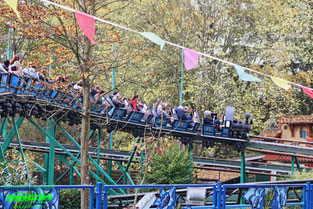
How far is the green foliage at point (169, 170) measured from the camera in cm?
1730

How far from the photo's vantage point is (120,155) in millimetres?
21219

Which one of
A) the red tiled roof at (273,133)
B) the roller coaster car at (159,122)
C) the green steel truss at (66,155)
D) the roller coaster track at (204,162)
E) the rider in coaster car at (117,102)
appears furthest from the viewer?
the red tiled roof at (273,133)

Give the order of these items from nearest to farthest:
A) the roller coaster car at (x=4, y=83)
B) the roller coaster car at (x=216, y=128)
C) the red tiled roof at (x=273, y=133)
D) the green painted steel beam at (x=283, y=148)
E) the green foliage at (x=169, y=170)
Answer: the roller coaster car at (x=4, y=83) → the green foliage at (x=169, y=170) → the green painted steel beam at (x=283, y=148) → the roller coaster car at (x=216, y=128) → the red tiled roof at (x=273, y=133)

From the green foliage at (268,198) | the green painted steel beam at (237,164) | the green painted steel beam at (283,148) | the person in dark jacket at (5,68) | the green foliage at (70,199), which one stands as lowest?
the green foliage at (70,199)

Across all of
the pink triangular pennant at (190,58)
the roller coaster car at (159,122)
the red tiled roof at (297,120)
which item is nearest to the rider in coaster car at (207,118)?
the roller coaster car at (159,122)

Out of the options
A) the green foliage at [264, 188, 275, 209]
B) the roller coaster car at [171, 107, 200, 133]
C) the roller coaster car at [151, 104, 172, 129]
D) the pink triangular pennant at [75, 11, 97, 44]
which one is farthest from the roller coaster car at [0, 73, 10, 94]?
the green foliage at [264, 188, 275, 209]

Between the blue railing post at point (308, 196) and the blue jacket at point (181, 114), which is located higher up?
the blue jacket at point (181, 114)

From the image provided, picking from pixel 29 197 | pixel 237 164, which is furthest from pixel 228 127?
pixel 29 197

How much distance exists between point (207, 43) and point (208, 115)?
808 centimetres

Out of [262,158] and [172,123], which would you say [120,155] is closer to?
[172,123]

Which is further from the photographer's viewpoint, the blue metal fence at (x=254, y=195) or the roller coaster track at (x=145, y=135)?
the roller coaster track at (x=145, y=135)

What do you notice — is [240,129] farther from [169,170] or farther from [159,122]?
[169,170]

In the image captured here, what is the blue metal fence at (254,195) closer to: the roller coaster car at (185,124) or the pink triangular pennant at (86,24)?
the pink triangular pennant at (86,24)

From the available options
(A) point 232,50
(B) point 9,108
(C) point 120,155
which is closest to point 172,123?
(C) point 120,155
